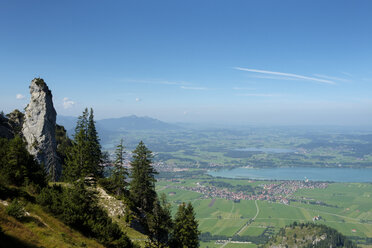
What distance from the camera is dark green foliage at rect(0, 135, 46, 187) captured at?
22734mm

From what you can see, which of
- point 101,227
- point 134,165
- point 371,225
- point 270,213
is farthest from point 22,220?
point 371,225

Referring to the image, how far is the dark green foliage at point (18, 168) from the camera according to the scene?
74.6 ft

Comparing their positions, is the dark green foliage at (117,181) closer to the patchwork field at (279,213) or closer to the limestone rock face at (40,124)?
the limestone rock face at (40,124)

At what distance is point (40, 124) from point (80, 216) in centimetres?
3383

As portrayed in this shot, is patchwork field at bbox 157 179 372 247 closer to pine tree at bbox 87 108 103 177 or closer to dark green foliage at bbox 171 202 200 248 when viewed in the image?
dark green foliage at bbox 171 202 200 248

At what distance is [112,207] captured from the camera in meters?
30.0

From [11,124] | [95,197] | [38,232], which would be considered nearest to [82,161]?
[95,197]

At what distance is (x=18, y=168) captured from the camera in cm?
2347

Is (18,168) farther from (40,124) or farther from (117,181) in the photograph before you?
(40,124)

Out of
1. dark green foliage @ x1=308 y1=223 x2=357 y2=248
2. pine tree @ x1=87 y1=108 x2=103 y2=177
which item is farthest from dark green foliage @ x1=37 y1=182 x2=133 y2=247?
dark green foliage @ x1=308 y1=223 x2=357 y2=248

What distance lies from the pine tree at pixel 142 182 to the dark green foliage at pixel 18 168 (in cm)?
1243

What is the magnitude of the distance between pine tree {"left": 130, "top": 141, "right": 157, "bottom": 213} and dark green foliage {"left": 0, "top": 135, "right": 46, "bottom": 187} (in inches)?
489

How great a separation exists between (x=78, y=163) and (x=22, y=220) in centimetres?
1922

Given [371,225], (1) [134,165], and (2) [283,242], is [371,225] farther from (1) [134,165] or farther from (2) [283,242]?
(1) [134,165]
